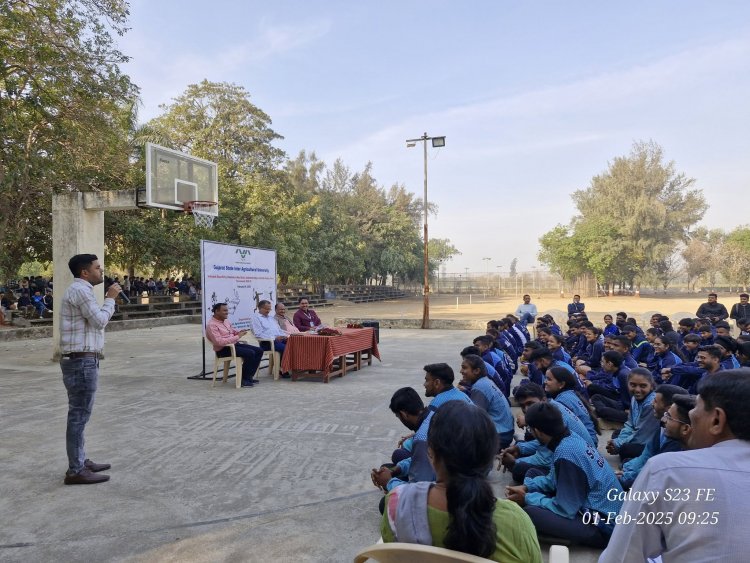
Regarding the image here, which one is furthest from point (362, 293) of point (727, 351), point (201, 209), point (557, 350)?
point (727, 351)

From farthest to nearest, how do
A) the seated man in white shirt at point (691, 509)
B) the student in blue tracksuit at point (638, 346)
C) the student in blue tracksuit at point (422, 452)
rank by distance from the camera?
1. the student in blue tracksuit at point (638, 346)
2. the student in blue tracksuit at point (422, 452)
3. the seated man in white shirt at point (691, 509)

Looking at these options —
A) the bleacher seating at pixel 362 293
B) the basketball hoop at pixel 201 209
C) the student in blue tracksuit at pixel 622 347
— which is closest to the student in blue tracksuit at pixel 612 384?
the student in blue tracksuit at pixel 622 347

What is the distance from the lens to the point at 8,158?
1148 centimetres

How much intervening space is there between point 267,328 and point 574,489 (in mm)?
6713

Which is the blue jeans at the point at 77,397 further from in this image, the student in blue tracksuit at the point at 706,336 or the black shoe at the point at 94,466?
the student in blue tracksuit at the point at 706,336

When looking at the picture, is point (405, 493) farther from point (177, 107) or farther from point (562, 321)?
point (177, 107)

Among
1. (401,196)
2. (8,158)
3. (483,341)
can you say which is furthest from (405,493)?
(401,196)

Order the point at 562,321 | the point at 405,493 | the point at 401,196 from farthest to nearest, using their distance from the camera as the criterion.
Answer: the point at 401,196 < the point at 562,321 < the point at 405,493

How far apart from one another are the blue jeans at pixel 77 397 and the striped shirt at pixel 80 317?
0.11m

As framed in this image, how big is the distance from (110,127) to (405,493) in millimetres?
14382

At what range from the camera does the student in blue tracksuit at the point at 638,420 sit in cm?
393

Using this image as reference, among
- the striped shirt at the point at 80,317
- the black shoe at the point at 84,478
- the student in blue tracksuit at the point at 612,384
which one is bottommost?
the black shoe at the point at 84,478

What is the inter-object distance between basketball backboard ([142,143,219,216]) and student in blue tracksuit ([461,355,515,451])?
753cm

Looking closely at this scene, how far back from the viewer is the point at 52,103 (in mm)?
11273
